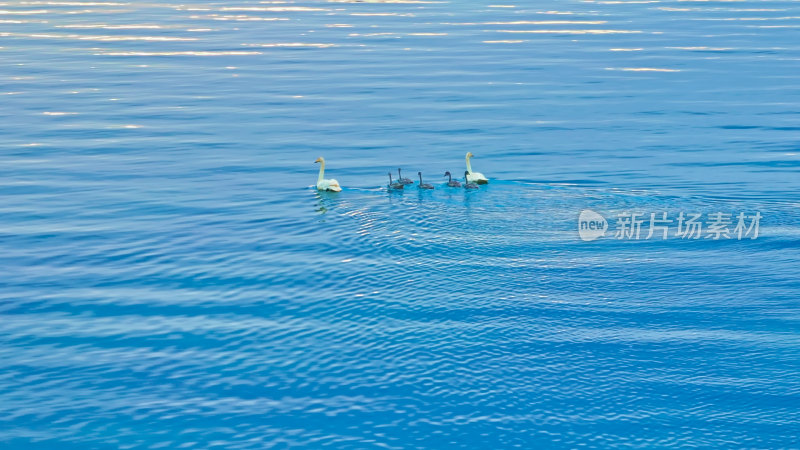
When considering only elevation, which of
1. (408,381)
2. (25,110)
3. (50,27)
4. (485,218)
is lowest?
(408,381)

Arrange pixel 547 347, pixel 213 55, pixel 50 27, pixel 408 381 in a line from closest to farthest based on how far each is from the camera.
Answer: pixel 408 381
pixel 547 347
pixel 213 55
pixel 50 27

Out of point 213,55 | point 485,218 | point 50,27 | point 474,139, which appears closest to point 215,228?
point 485,218

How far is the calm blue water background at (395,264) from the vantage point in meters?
24.3

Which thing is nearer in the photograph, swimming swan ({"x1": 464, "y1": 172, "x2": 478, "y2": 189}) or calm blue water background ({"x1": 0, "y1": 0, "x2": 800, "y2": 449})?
calm blue water background ({"x1": 0, "y1": 0, "x2": 800, "y2": 449})

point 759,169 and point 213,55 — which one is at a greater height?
point 213,55

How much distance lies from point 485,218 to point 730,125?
20.5 m

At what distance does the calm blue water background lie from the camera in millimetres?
24281

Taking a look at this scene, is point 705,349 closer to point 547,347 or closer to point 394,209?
point 547,347

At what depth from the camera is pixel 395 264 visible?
32406 mm

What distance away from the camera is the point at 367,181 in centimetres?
4159

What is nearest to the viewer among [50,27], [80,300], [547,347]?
[547,347]

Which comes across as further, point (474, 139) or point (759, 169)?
point (474, 139)

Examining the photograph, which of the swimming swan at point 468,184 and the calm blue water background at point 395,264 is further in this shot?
the swimming swan at point 468,184

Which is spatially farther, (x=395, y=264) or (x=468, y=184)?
(x=468, y=184)
